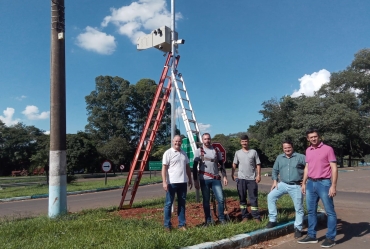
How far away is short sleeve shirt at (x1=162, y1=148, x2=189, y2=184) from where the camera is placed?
5770 mm

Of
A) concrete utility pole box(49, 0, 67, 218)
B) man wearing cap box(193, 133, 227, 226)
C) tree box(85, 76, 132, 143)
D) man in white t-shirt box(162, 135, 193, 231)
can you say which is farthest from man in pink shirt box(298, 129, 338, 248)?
tree box(85, 76, 132, 143)

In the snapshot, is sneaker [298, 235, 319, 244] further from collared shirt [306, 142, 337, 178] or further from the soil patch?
the soil patch

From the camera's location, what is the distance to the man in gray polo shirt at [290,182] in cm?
582

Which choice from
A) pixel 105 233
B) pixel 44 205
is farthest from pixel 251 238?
pixel 44 205

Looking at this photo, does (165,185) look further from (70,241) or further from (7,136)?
(7,136)

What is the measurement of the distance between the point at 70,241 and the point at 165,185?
1.71 m

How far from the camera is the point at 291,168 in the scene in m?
5.91

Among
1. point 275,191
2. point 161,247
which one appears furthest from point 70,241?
point 275,191

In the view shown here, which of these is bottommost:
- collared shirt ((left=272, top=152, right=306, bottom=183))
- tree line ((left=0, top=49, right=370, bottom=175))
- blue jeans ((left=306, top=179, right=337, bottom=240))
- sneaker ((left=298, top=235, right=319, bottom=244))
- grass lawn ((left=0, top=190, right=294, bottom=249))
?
sneaker ((left=298, top=235, right=319, bottom=244))

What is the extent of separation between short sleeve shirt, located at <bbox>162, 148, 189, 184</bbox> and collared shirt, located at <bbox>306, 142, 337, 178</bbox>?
84.5 inches

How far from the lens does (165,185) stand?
18.7ft

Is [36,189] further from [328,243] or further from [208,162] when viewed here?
[328,243]

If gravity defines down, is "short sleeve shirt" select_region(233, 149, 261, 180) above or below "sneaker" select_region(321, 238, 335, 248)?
above

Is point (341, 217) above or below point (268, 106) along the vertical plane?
below
